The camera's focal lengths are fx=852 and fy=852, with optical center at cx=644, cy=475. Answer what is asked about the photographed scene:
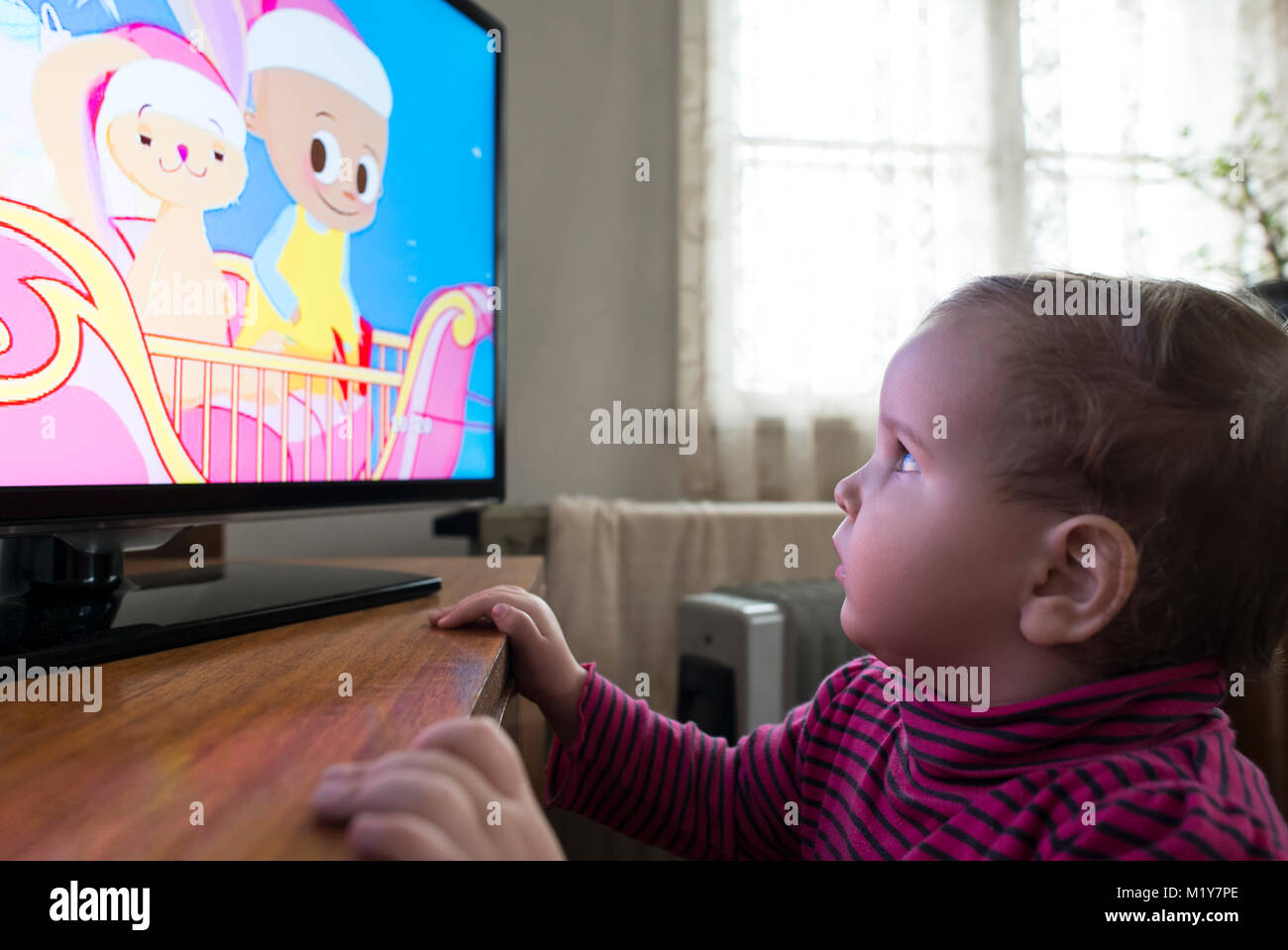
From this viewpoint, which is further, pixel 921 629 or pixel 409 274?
pixel 409 274

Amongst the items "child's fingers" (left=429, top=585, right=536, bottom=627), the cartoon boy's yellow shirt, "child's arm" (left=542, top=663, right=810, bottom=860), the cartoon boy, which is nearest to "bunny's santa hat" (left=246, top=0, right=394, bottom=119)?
the cartoon boy

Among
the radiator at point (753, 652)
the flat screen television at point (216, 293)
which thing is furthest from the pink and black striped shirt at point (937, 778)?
the radiator at point (753, 652)

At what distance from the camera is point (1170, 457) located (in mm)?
537

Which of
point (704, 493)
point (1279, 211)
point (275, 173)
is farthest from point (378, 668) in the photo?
point (1279, 211)

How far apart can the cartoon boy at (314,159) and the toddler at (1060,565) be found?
36cm

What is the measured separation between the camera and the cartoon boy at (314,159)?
778 mm

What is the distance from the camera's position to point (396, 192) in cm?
96

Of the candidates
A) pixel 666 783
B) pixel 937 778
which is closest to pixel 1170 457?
pixel 937 778

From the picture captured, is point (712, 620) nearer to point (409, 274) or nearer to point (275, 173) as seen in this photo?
point (409, 274)

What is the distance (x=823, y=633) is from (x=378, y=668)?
0.92m

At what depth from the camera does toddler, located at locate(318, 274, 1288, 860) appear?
53 cm

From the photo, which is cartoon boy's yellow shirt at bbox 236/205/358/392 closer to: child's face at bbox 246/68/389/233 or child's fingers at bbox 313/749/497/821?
child's face at bbox 246/68/389/233

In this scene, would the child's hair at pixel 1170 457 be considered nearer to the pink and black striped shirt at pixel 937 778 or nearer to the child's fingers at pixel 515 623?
the pink and black striped shirt at pixel 937 778

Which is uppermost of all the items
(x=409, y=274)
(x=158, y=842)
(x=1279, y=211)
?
(x=1279, y=211)
